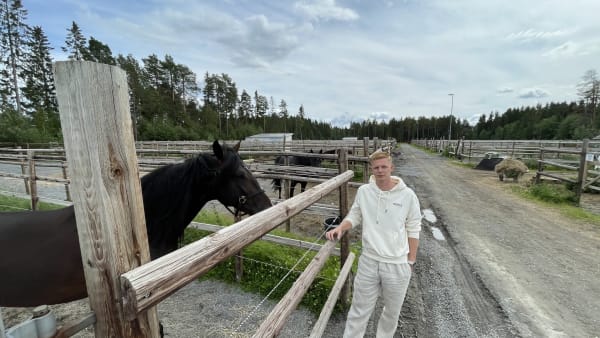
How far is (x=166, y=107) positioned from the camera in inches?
1473

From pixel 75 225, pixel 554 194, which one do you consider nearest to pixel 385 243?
pixel 75 225

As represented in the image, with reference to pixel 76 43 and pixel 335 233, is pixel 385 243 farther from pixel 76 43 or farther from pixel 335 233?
pixel 76 43

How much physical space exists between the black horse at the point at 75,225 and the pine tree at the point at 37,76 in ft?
116

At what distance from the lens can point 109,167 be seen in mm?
712

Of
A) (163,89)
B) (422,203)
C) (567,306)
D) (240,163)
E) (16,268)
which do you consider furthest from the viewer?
(163,89)

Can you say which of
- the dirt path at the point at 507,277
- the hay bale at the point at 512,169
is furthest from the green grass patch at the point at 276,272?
the hay bale at the point at 512,169

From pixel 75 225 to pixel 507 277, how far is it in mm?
4798

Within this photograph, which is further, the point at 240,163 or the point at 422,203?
the point at 422,203

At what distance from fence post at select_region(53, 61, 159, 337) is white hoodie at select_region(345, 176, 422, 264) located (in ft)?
5.39

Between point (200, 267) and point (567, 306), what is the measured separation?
412 centimetres

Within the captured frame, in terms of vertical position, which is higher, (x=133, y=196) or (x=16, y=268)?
(x=133, y=196)

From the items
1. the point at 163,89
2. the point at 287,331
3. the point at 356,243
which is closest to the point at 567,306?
the point at 356,243

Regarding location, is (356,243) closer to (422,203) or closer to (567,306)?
(567,306)

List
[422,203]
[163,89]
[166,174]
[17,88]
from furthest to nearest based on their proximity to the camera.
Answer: [163,89]
[17,88]
[422,203]
[166,174]
